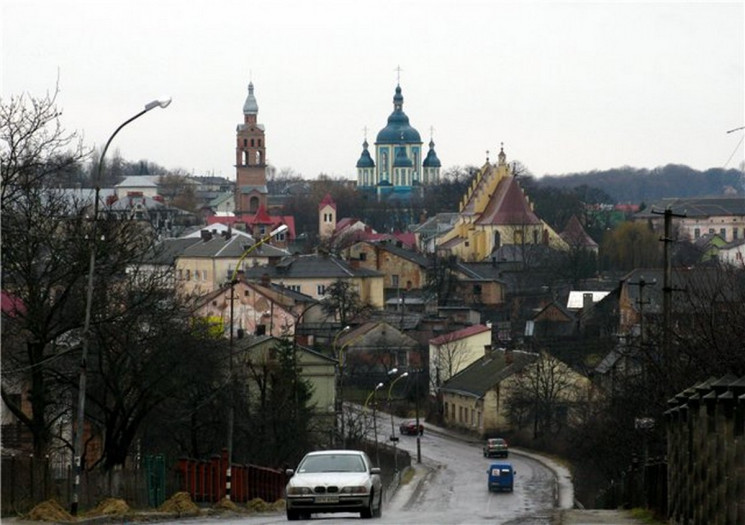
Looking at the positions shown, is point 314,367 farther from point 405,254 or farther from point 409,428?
point 405,254

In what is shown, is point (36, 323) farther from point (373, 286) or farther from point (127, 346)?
point (373, 286)

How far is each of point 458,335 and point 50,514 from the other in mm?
88802

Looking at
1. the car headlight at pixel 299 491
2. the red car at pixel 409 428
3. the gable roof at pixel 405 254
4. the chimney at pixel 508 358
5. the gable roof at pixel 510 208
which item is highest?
the gable roof at pixel 510 208

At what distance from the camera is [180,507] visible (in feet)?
116

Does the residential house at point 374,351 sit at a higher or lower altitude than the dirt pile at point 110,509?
higher

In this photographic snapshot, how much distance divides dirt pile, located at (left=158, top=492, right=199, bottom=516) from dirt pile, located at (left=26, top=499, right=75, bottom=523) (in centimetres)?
381

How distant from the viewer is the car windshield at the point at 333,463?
101 ft

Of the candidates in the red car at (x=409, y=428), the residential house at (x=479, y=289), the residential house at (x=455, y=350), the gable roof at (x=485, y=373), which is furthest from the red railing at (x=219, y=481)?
the residential house at (x=479, y=289)

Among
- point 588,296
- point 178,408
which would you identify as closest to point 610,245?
point 588,296

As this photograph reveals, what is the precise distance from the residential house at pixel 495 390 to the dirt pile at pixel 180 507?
163 ft

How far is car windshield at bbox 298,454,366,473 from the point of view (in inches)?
1214

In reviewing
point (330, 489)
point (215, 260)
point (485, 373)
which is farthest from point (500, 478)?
point (215, 260)

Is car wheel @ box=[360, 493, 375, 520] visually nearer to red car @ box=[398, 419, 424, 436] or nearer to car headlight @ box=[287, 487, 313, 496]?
car headlight @ box=[287, 487, 313, 496]

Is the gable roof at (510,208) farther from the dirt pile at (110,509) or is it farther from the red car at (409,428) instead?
the dirt pile at (110,509)
